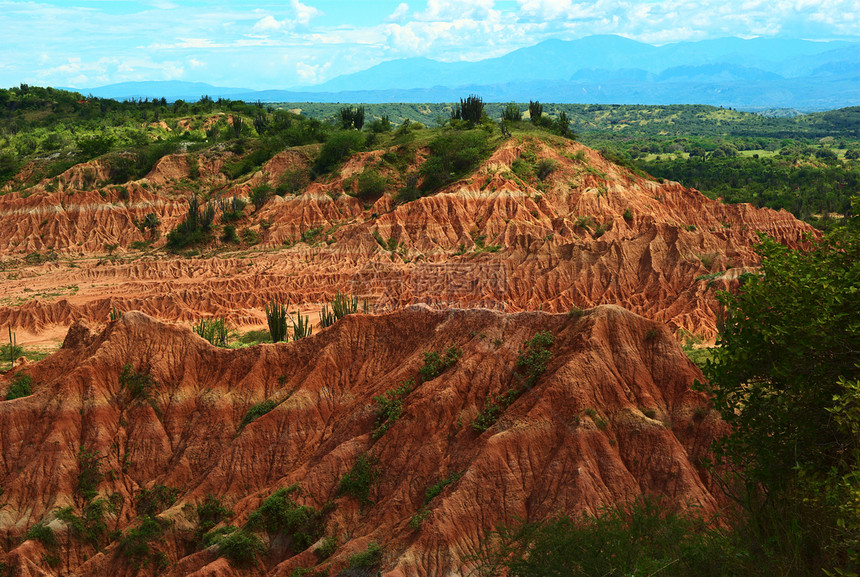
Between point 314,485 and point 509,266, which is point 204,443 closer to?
point 314,485

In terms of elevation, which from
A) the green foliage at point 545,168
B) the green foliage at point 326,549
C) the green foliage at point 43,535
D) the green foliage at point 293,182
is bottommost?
the green foliage at point 43,535

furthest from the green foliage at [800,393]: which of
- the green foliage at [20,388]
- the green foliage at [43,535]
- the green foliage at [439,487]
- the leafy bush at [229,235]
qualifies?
the leafy bush at [229,235]

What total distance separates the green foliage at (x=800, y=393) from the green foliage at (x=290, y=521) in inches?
410

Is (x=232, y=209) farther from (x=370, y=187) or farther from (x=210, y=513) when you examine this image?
(x=210, y=513)

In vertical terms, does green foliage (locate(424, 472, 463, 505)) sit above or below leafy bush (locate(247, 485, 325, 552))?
above

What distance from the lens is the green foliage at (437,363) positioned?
887 inches

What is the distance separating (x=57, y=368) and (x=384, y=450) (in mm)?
14005

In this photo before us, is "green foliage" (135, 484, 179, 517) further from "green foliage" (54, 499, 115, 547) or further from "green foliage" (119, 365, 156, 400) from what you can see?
"green foliage" (119, 365, 156, 400)

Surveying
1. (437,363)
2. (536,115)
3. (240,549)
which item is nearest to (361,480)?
(240,549)

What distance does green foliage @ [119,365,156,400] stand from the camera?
25.4m

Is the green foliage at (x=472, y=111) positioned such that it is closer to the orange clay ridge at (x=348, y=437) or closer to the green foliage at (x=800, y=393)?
the orange clay ridge at (x=348, y=437)

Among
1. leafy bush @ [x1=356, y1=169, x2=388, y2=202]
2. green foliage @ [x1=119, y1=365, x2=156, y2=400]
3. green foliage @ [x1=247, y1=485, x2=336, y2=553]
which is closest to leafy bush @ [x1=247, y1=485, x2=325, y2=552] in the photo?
green foliage @ [x1=247, y1=485, x2=336, y2=553]

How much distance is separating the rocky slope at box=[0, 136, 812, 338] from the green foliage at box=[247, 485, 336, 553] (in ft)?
79.6

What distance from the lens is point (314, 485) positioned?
20.9 m
